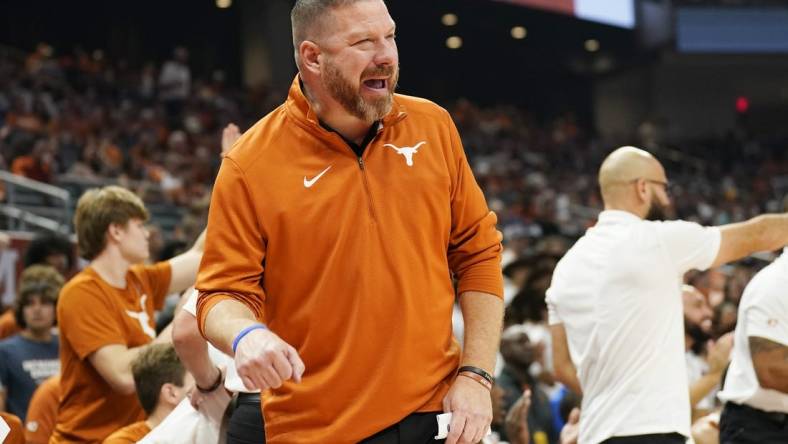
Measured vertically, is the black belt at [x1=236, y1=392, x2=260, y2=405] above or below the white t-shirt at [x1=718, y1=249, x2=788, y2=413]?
above

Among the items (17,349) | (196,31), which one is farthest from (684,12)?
(17,349)

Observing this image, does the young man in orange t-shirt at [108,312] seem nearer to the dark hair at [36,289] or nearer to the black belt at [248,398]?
the black belt at [248,398]

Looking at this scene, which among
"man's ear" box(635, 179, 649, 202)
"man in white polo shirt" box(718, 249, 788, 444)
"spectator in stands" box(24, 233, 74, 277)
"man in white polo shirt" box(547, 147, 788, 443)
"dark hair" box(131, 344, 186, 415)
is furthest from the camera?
"spectator in stands" box(24, 233, 74, 277)

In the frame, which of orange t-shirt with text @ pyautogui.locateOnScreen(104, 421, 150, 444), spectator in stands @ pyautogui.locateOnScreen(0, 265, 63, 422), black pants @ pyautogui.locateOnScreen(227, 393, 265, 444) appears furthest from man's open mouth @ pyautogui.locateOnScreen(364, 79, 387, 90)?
spectator in stands @ pyautogui.locateOnScreen(0, 265, 63, 422)

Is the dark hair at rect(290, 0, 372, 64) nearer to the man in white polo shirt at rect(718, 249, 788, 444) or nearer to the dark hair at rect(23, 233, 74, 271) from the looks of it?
the man in white polo shirt at rect(718, 249, 788, 444)

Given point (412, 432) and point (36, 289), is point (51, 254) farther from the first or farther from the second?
point (412, 432)

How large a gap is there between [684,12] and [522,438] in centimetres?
2171

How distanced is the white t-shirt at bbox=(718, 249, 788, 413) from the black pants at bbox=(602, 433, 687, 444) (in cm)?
49

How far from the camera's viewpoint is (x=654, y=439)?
445 cm

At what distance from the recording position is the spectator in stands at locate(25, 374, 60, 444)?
5.21 meters

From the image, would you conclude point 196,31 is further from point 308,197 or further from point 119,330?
point 308,197

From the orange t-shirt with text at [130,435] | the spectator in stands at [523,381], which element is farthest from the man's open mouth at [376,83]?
the spectator in stands at [523,381]

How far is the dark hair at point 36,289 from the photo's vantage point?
601 cm

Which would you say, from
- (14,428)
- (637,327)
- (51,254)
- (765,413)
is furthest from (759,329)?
(51,254)
